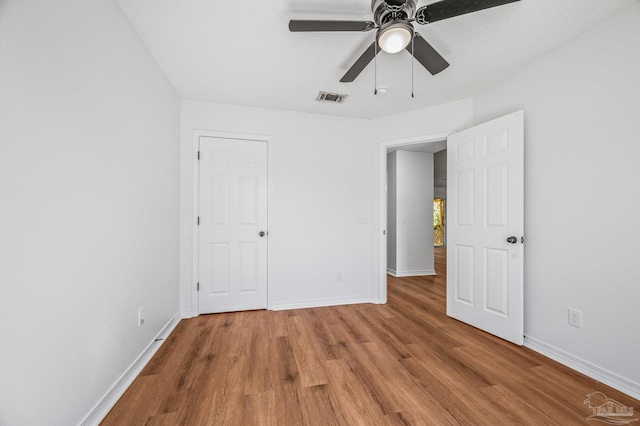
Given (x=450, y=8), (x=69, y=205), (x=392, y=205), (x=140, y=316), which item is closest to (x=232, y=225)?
(x=140, y=316)

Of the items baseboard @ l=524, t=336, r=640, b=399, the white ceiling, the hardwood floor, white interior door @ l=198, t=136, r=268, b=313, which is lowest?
the hardwood floor

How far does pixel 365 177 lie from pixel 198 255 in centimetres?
232

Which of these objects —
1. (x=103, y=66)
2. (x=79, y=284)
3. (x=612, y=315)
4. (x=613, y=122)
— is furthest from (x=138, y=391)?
(x=613, y=122)

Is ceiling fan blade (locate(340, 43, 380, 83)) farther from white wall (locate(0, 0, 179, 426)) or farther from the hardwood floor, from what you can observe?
the hardwood floor

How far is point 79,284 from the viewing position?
1.29 metres

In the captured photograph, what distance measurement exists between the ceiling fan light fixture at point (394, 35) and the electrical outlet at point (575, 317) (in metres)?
2.33

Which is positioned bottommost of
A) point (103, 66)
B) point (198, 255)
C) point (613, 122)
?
point (198, 255)

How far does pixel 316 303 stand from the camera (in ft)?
10.7

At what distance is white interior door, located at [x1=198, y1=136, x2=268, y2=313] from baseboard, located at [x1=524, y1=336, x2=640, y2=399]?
8.97 ft

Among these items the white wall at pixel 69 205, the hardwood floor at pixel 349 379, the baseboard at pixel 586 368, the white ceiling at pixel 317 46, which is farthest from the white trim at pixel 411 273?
the white wall at pixel 69 205

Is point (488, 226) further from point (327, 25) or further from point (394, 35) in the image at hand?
point (327, 25)

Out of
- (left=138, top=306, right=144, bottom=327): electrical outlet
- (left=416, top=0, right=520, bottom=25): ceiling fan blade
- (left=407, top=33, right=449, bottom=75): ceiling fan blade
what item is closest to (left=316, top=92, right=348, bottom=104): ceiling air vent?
(left=407, top=33, right=449, bottom=75): ceiling fan blade

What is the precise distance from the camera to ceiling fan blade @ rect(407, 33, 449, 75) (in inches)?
64.1

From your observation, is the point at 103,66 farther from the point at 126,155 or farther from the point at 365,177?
the point at 365,177
